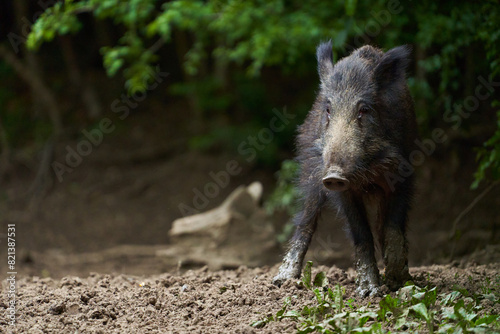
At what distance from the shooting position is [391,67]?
4266mm

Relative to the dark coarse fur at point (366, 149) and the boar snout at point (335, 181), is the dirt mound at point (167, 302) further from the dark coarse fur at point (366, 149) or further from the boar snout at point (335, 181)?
the boar snout at point (335, 181)

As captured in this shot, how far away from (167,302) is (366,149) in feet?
5.38

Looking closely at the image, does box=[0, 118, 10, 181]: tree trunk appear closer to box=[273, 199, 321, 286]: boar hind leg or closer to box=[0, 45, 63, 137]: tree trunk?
box=[0, 45, 63, 137]: tree trunk

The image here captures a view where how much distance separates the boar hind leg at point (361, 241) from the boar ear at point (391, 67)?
0.85 m

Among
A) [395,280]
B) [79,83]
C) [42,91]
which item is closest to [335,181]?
[395,280]

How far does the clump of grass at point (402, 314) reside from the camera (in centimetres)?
303

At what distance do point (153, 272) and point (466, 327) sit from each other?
509cm

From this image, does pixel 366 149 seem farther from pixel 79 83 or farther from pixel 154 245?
pixel 79 83

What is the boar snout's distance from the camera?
3.60 m

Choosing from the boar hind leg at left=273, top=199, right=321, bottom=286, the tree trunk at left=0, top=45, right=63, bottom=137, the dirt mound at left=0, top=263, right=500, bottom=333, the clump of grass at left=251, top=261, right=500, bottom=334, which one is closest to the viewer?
the clump of grass at left=251, top=261, right=500, bottom=334

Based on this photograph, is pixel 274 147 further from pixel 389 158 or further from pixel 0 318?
pixel 0 318

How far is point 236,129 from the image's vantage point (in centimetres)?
1061

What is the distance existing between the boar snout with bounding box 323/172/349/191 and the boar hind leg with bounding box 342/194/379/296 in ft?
2.03

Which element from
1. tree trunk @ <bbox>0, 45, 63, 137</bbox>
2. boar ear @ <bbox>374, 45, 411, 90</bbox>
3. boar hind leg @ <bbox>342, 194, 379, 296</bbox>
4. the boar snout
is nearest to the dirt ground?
boar hind leg @ <bbox>342, 194, 379, 296</bbox>
